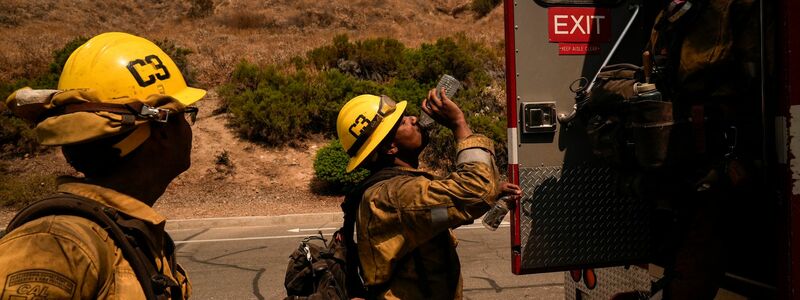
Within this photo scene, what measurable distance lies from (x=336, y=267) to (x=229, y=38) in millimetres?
22147

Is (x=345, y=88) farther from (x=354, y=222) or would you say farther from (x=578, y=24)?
(x=354, y=222)

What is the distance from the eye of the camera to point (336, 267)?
2494 millimetres

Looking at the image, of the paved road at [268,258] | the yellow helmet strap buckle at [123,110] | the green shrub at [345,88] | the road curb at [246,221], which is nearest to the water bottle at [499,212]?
the yellow helmet strap buckle at [123,110]

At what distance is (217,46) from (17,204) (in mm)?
10493

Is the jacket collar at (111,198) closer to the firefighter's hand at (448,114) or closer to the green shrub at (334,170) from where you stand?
the firefighter's hand at (448,114)

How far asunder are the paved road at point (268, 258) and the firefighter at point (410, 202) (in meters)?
3.58

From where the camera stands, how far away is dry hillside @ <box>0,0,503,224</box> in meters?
13.2

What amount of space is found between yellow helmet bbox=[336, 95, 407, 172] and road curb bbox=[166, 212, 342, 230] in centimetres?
837

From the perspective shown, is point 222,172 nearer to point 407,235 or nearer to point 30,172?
point 30,172

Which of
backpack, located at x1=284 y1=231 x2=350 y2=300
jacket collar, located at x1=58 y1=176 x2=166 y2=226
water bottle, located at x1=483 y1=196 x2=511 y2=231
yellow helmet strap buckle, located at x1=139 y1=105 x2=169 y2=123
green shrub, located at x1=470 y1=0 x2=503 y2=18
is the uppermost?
green shrub, located at x1=470 y1=0 x2=503 y2=18

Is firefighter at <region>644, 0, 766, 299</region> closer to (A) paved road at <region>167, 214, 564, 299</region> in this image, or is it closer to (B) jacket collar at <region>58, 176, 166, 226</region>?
(B) jacket collar at <region>58, 176, 166, 226</region>

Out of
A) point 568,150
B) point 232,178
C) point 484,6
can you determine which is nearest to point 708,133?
point 568,150

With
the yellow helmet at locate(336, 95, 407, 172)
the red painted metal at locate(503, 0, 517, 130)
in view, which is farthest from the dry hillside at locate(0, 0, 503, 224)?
the yellow helmet at locate(336, 95, 407, 172)

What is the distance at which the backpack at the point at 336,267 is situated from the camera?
245 centimetres
